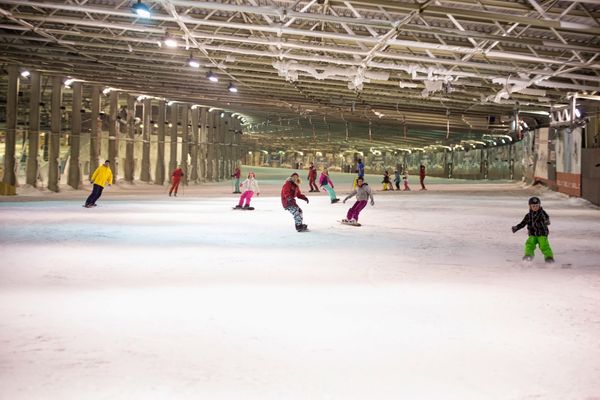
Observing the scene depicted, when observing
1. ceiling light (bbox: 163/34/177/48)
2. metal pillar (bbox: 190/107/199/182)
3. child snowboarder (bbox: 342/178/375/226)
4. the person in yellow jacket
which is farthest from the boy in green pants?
metal pillar (bbox: 190/107/199/182)

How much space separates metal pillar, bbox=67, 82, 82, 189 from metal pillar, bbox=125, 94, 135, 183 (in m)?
4.74

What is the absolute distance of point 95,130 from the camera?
114ft

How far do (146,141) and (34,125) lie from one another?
35.5 feet

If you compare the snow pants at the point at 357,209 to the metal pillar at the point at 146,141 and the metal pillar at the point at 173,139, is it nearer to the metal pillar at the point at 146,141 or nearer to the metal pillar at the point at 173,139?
the metal pillar at the point at 146,141

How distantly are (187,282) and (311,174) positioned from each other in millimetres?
28083

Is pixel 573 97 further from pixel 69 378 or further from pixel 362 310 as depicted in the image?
pixel 69 378

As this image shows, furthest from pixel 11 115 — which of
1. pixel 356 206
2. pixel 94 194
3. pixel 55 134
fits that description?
pixel 356 206

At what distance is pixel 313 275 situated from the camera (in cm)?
909

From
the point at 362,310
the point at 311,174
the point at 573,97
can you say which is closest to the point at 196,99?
the point at 311,174

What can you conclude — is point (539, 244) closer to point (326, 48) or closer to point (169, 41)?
point (326, 48)

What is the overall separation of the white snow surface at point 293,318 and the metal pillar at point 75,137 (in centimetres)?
2020

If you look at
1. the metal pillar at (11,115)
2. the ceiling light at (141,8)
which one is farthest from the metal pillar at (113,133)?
the ceiling light at (141,8)

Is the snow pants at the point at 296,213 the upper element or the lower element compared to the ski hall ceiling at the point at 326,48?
lower

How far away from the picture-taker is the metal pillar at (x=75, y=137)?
33000 mm
